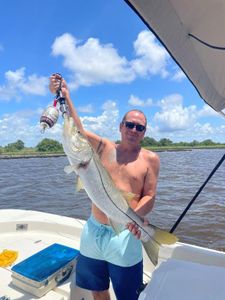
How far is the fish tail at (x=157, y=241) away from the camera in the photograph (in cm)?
231

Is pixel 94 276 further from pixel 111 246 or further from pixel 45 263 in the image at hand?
pixel 45 263

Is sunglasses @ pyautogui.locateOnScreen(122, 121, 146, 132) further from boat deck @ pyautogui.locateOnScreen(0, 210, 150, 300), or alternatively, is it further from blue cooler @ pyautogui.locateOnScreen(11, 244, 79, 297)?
boat deck @ pyautogui.locateOnScreen(0, 210, 150, 300)

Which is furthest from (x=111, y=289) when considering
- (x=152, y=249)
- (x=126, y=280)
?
(x=152, y=249)

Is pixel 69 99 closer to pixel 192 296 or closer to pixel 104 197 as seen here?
pixel 104 197

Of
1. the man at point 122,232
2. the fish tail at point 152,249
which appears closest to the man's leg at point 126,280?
the man at point 122,232

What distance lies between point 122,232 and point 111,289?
113 centimetres

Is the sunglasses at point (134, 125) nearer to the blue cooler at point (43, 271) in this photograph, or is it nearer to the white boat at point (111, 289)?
the white boat at point (111, 289)

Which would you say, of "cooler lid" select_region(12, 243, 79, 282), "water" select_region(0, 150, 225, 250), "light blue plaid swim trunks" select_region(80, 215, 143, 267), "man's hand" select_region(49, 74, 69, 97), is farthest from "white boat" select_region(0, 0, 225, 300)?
"water" select_region(0, 150, 225, 250)

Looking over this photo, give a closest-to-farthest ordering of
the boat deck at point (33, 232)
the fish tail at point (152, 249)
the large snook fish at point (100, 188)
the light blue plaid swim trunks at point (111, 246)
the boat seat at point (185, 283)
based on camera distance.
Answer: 1. the boat seat at point (185, 283)
2. the large snook fish at point (100, 188)
3. the fish tail at point (152, 249)
4. the light blue plaid swim trunks at point (111, 246)
5. the boat deck at point (33, 232)

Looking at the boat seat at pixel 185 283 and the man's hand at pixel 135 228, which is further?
the man's hand at pixel 135 228

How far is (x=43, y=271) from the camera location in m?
3.27

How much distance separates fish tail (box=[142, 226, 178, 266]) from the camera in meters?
2.31

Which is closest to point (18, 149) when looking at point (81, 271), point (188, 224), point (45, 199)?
point (45, 199)

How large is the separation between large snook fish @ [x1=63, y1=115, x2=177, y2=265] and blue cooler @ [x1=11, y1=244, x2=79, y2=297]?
1.30 metres
